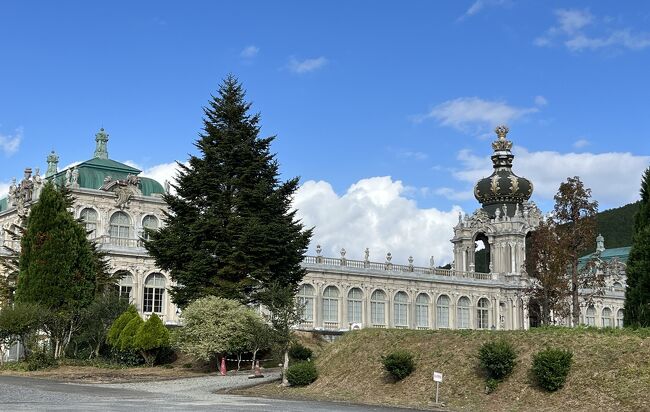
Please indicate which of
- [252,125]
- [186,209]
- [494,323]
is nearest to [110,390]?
[186,209]

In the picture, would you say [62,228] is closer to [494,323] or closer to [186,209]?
[186,209]

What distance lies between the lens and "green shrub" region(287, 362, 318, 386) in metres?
33.8

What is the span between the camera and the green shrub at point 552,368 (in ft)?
88.1

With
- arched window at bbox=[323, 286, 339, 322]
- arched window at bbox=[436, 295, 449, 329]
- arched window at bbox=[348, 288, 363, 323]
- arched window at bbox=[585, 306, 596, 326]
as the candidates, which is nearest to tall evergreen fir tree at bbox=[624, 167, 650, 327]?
arched window at bbox=[323, 286, 339, 322]

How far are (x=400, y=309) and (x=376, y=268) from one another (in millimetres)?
4326

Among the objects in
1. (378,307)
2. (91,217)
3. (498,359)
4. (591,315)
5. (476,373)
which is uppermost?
(91,217)

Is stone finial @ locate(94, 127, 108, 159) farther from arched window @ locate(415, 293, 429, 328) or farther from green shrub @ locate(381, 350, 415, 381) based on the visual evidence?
green shrub @ locate(381, 350, 415, 381)

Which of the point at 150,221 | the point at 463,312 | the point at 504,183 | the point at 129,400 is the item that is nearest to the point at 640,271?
the point at 129,400

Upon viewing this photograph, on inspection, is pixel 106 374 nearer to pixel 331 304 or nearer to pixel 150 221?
pixel 150 221

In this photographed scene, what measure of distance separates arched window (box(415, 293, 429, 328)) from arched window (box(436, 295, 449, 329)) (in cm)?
123

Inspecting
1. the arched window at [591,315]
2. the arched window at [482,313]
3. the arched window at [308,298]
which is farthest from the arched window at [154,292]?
the arched window at [591,315]

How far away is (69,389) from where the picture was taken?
101 ft

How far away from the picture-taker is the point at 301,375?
3381cm

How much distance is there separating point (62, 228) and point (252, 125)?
1180 cm
